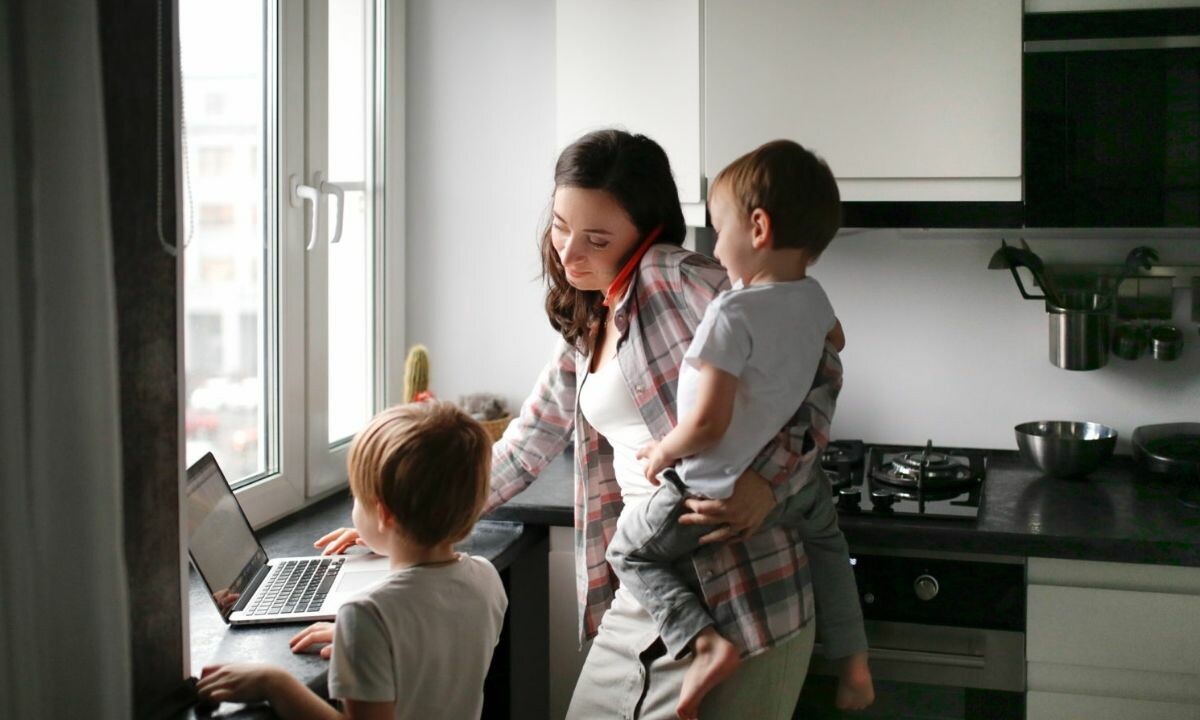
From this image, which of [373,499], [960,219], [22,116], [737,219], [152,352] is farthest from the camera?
[960,219]

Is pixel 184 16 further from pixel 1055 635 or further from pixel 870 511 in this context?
pixel 1055 635

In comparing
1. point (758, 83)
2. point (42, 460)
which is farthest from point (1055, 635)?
point (42, 460)

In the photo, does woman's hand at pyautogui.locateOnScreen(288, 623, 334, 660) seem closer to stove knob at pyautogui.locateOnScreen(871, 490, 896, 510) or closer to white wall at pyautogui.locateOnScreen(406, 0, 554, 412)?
stove knob at pyautogui.locateOnScreen(871, 490, 896, 510)

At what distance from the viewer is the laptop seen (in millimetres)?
1619

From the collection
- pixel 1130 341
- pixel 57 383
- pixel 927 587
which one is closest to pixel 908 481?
pixel 927 587

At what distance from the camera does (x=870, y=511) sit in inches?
81.7

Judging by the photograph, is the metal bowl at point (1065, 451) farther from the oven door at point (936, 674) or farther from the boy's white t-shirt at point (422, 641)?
the boy's white t-shirt at point (422, 641)

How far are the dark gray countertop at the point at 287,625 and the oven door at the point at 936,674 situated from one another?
62 cm

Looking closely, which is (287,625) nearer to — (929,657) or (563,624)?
(563,624)

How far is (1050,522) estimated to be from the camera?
202cm

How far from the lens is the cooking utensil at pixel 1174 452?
2.21 meters

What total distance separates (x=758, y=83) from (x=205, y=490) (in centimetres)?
132

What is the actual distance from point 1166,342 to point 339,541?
1.75 m

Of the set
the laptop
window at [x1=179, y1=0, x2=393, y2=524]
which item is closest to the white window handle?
window at [x1=179, y1=0, x2=393, y2=524]
